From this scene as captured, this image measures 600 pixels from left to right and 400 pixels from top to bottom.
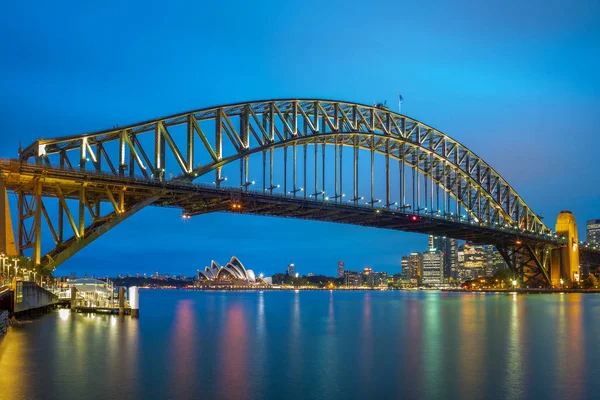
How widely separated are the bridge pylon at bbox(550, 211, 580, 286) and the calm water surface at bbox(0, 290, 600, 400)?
77.4 metres

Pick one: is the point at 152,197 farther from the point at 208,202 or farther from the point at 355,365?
the point at 355,365

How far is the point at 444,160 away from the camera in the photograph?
9262cm

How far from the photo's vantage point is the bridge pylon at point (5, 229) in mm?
41094

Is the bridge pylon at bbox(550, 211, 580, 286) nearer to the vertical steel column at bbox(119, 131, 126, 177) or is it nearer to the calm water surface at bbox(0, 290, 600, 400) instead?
the calm water surface at bbox(0, 290, 600, 400)

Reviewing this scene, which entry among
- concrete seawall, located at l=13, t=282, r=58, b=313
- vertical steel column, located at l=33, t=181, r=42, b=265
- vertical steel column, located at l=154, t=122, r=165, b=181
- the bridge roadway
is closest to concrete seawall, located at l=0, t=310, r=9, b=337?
concrete seawall, located at l=13, t=282, r=58, b=313

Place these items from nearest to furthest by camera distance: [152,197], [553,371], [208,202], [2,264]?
[553,371]
[2,264]
[152,197]
[208,202]

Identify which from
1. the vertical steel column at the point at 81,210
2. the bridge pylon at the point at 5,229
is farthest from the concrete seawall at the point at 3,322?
the vertical steel column at the point at 81,210

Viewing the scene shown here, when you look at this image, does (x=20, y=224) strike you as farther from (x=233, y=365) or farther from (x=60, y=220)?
(x=233, y=365)

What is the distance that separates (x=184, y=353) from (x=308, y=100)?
46.4 metres

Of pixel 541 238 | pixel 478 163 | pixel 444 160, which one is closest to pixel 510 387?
pixel 444 160

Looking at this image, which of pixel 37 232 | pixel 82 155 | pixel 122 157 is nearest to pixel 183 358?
pixel 37 232

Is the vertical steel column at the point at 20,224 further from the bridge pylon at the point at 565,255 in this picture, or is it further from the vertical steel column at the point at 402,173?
the bridge pylon at the point at 565,255

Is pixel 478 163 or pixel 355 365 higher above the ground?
pixel 478 163

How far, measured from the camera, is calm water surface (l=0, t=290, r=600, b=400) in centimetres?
2088
